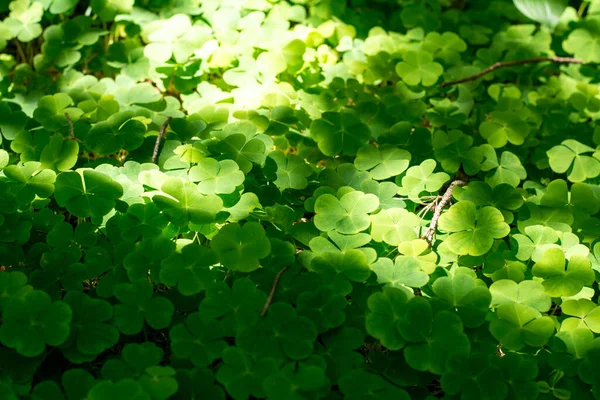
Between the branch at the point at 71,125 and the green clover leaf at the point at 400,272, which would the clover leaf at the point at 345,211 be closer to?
the green clover leaf at the point at 400,272

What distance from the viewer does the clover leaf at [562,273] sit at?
1.56 m

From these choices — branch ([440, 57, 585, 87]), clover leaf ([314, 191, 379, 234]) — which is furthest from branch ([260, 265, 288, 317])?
branch ([440, 57, 585, 87])

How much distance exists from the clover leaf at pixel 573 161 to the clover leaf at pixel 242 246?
123 cm

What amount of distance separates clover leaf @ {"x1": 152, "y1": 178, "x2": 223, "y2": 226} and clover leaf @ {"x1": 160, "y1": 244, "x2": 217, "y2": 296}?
0.12 m

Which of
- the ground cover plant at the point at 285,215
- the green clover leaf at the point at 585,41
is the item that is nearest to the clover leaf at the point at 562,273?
the ground cover plant at the point at 285,215

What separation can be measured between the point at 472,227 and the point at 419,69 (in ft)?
3.49

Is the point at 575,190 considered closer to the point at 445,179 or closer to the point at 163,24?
the point at 445,179

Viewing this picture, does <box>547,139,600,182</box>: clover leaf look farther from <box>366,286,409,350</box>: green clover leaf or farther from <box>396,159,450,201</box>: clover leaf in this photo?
<box>366,286,409,350</box>: green clover leaf

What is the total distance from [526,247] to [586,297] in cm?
22

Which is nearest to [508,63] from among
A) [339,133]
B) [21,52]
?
[339,133]

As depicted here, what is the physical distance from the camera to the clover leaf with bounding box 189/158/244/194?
1.70 m

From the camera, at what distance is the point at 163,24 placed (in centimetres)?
259

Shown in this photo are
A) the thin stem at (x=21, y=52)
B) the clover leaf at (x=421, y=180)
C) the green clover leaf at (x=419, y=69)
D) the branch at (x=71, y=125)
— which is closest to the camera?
the clover leaf at (x=421, y=180)

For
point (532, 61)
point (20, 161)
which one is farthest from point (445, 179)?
point (20, 161)
